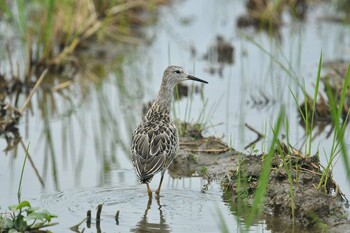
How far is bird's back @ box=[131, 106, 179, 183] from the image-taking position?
26.3 ft

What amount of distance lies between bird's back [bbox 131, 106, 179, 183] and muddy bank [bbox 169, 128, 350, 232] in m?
0.62

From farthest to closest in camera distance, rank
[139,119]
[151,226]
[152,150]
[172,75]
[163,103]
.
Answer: [139,119]
[172,75]
[163,103]
[152,150]
[151,226]

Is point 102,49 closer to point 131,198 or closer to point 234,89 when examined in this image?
point 234,89

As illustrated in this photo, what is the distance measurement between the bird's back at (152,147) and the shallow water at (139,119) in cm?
34

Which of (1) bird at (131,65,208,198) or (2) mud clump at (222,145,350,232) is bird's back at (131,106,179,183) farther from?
(2) mud clump at (222,145,350,232)

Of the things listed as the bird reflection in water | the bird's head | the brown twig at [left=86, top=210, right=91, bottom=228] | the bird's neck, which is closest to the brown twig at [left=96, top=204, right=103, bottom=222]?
the brown twig at [left=86, top=210, right=91, bottom=228]

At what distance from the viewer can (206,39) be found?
15.8 m

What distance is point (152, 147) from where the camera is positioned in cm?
824

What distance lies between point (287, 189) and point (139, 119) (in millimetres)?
3624

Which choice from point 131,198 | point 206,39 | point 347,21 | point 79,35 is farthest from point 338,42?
point 131,198

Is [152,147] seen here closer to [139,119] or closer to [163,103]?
[163,103]

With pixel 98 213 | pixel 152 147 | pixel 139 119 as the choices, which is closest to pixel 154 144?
pixel 152 147

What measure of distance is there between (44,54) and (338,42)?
5354mm

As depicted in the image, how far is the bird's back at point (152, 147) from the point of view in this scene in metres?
8.02
